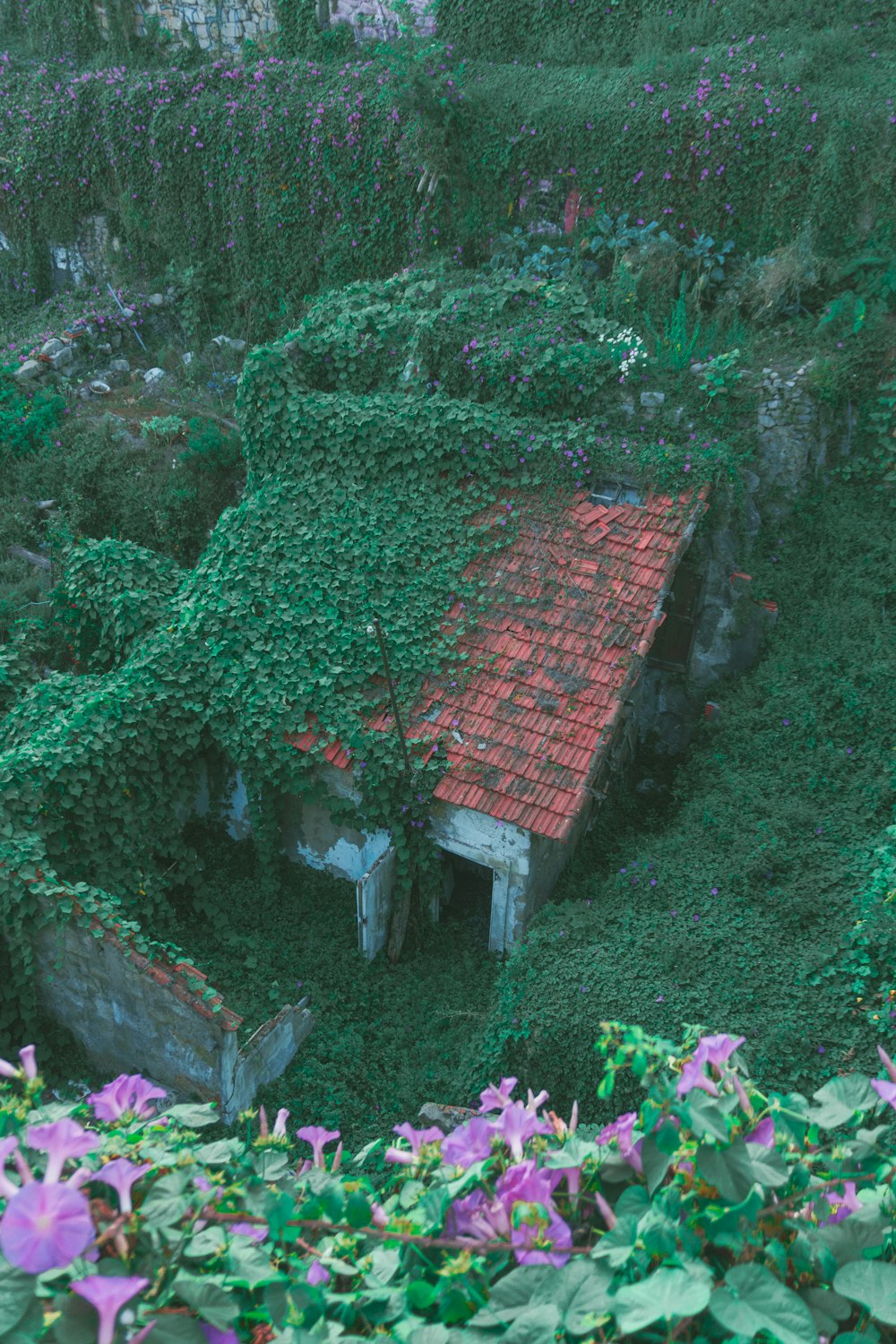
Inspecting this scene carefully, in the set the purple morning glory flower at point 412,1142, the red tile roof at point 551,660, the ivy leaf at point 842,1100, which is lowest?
the red tile roof at point 551,660

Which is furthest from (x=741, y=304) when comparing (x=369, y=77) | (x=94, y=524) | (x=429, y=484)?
(x=94, y=524)

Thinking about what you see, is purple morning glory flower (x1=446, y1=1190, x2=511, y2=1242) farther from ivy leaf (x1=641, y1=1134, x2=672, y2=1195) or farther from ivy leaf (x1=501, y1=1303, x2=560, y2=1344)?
ivy leaf (x1=641, y1=1134, x2=672, y2=1195)

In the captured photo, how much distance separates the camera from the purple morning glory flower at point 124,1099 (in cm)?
237

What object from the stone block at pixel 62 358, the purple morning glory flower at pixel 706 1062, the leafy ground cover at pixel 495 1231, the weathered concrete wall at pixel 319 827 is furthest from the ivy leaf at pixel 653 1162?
the stone block at pixel 62 358

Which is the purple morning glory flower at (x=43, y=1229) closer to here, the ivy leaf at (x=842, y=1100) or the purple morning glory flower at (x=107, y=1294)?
the purple morning glory flower at (x=107, y=1294)

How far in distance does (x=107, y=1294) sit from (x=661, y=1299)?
1.04 m

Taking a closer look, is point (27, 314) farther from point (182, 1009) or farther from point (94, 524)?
point (182, 1009)

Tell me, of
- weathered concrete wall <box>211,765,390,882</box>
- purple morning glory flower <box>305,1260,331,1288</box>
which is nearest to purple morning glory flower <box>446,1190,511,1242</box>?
purple morning glory flower <box>305,1260,331,1288</box>

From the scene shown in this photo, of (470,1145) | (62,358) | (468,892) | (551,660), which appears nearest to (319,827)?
(468,892)

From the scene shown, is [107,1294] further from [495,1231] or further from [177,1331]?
[495,1231]

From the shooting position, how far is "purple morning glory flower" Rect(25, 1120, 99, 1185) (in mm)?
1977

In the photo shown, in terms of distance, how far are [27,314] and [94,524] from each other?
565cm

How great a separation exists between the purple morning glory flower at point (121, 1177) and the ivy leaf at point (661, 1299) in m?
1.03

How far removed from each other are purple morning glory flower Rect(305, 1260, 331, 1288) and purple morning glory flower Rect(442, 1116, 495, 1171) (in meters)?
0.38
